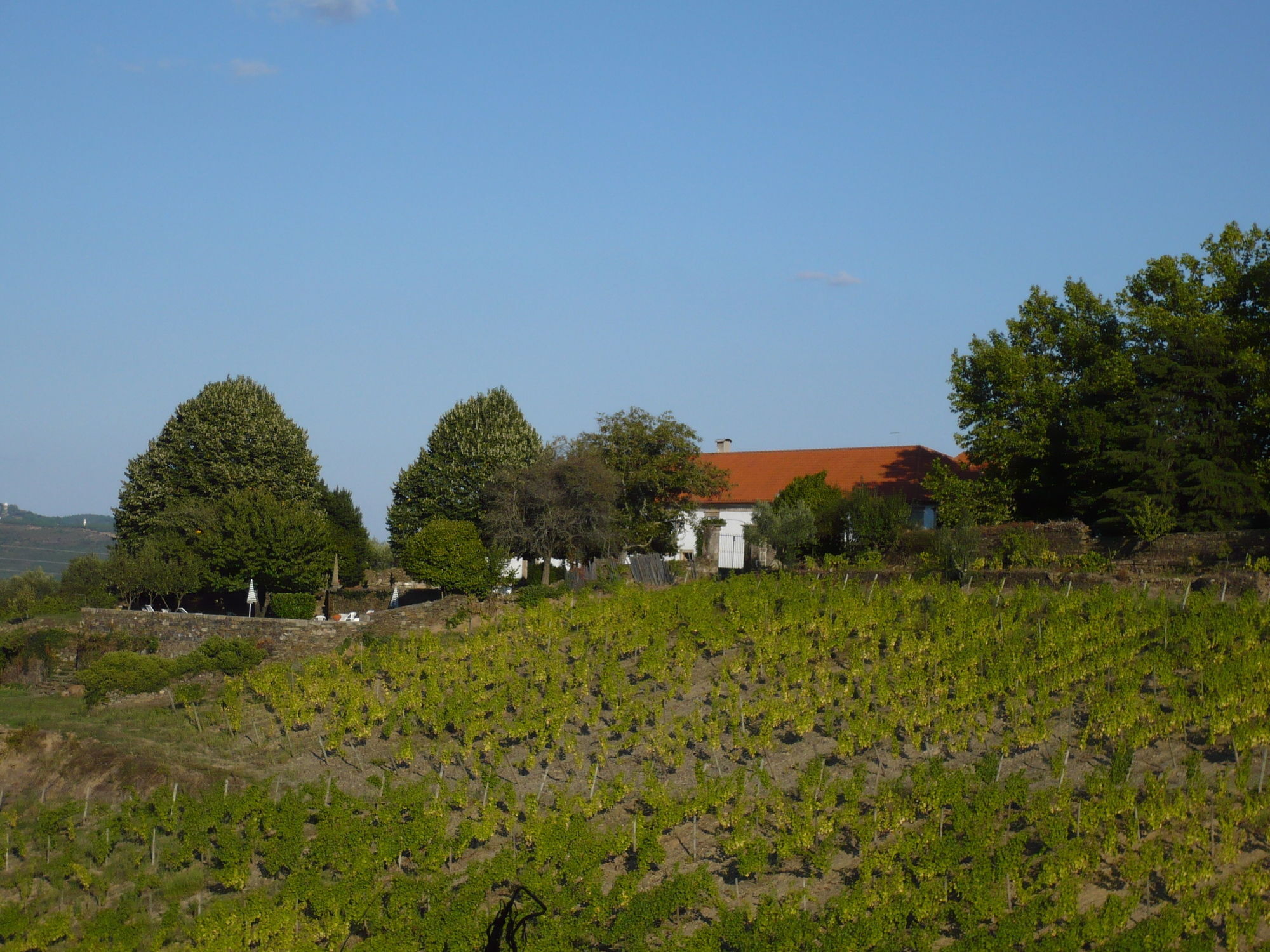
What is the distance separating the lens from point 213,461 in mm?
43500

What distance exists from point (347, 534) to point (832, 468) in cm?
2108

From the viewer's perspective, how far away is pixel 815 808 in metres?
12.7

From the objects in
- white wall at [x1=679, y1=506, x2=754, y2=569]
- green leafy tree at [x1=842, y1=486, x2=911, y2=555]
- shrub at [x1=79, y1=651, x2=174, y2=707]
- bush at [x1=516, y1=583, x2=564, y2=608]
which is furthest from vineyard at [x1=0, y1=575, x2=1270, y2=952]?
white wall at [x1=679, y1=506, x2=754, y2=569]

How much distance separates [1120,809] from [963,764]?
94.2 inches

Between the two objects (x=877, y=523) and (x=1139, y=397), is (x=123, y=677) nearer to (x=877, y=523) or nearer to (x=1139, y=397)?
(x=877, y=523)

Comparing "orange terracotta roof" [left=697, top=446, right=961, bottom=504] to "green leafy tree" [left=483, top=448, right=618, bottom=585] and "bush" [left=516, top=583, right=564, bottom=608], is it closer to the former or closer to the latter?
"green leafy tree" [left=483, top=448, right=618, bottom=585]

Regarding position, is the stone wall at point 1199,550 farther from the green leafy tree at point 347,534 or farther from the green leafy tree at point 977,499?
the green leafy tree at point 347,534

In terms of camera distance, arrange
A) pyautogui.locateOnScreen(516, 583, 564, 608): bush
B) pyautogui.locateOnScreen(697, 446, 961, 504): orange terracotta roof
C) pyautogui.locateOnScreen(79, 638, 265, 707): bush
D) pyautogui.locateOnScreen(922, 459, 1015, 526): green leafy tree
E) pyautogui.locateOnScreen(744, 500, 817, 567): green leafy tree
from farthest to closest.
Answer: pyautogui.locateOnScreen(697, 446, 961, 504): orange terracotta roof < pyautogui.locateOnScreen(922, 459, 1015, 526): green leafy tree < pyautogui.locateOnScreen(744, 500, 817, 567): green leafy tree < pyautogui.locateOnScreen(516, 583, 564, 608): bush < pyautogui.locateOnScreen(79, 638, 265, 707): bush

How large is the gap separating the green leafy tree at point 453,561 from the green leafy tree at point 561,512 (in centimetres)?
449

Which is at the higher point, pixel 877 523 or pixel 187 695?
pixel 877 523

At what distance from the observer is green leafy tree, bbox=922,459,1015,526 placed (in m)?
34.2

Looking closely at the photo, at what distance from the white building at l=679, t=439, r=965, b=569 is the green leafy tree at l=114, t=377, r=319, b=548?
15.7m

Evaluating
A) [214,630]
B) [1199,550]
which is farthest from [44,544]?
[1199,550]

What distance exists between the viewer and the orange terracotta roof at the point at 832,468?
47031 mm
